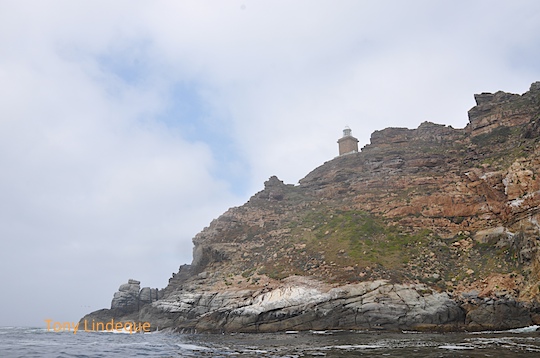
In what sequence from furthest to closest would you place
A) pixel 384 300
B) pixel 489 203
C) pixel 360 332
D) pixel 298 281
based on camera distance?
pixel 489 203 → pixel 298 281 → pixel 384 300 → pixel 360 332

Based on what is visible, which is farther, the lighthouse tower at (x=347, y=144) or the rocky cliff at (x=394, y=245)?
the lighthouse tower at (x=347, y=144)

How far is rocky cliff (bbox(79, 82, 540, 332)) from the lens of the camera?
36438 millimetres

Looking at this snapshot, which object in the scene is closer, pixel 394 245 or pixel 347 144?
pixel 394 245

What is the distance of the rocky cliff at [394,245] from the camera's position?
3644cm

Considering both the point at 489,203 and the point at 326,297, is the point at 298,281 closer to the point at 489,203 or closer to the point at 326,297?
the point at 326,297

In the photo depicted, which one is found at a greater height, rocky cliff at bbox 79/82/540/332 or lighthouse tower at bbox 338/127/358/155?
lighthouse tower at bbox 338/127/358/155

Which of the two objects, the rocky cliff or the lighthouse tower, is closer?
the rocky cliff

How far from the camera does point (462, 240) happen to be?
46.5m

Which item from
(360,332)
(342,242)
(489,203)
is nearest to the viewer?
(360,332)

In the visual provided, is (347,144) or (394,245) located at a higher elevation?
(347,144)

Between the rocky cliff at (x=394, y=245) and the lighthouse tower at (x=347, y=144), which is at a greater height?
the lighthouse tower at (x=347, y=144)

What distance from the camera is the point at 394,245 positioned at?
48.9 metres

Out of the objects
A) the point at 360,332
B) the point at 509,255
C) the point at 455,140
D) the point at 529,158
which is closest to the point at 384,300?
the point at 360,332

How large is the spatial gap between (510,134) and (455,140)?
39.3 ft
